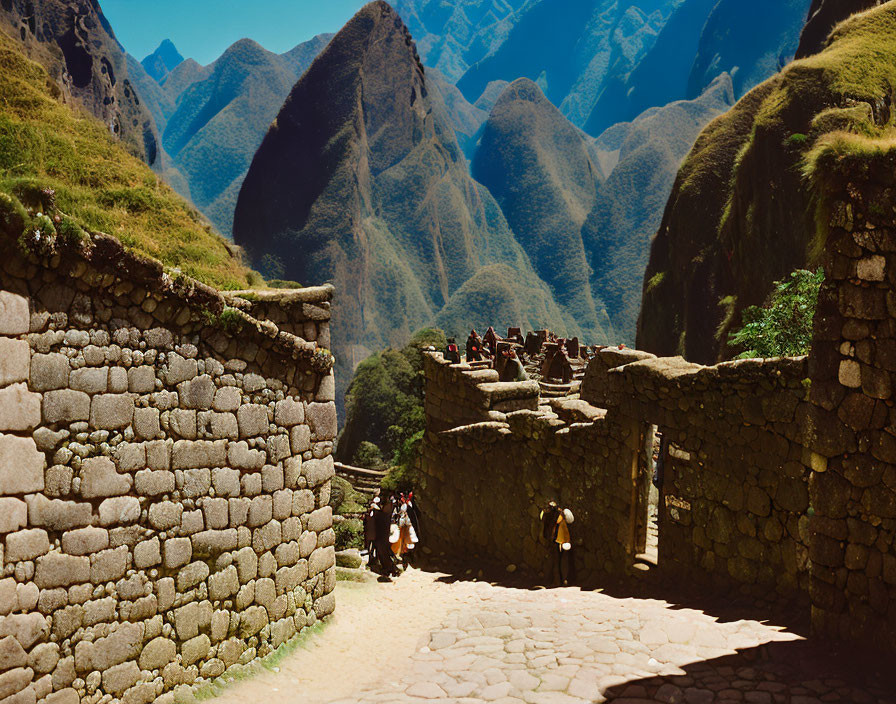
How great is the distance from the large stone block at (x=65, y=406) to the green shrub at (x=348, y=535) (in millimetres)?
14764

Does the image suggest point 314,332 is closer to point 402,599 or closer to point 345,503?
point 402,599

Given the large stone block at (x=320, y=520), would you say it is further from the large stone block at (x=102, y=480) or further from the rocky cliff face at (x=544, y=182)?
the rocky cliff face at (x=544, y=182)

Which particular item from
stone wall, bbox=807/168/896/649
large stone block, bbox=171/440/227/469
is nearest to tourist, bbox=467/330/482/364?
large stone block, bbox=171/440/227/469

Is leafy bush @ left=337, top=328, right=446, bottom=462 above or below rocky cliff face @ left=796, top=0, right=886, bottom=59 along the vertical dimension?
below

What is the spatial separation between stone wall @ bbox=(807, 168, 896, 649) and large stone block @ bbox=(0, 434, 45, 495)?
6.16 metres

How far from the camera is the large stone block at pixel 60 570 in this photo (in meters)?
5.80

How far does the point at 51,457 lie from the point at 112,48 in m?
84.4

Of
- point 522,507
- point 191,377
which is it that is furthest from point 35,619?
point 522,507

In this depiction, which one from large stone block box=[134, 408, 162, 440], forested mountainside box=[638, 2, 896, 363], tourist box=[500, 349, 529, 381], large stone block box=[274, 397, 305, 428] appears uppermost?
forested mountainside box=[638, 2, 896, 363]

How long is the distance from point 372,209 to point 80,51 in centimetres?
3406

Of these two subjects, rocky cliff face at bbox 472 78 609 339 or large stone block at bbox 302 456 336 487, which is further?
rocky cliff face at bbox 472 78 609 339

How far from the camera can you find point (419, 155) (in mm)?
93812

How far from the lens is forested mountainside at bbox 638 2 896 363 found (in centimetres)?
2761

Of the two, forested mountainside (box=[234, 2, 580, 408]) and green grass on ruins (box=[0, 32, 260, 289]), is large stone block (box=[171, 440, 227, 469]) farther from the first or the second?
forested mountainside (box=[234, 2, 580, 408])
